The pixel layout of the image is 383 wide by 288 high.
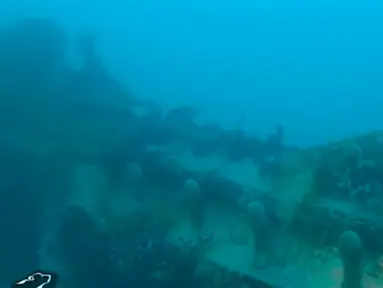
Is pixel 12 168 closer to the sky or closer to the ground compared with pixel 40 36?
closer to the ground

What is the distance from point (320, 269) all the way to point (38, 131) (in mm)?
3178

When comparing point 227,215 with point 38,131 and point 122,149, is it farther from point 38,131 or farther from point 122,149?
A: point 38,131

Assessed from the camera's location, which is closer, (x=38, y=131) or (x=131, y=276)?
(x=131, y=276)

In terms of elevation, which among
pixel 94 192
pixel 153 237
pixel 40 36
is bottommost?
pixel 153 237

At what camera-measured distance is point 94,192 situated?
4.30 m

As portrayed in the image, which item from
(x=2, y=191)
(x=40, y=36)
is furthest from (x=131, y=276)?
(x=40, y=36)

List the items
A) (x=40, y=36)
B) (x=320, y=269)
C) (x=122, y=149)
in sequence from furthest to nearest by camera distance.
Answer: (x=40, y=36)
(x=122, y=149)
(x=320, y=269)

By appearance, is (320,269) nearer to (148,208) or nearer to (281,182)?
(281,182)

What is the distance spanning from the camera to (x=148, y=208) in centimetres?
409

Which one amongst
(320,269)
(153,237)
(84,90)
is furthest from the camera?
(84,90)

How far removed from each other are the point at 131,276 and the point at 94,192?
41.9 inches

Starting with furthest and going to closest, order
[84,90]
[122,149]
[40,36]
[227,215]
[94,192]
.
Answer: [40,36] < [84,90] < [122,149] < [94,192] < [227,215]

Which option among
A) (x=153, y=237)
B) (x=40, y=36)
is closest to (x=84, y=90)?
(x=40, y=36)

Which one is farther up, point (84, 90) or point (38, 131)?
point (84, 90)
